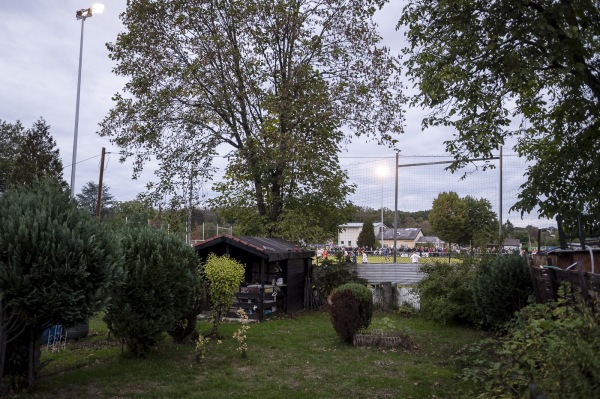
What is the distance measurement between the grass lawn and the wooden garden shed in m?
3.22

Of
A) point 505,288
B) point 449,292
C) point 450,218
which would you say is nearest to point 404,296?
point 449,292

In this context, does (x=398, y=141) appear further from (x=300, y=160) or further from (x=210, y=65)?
(x=210, y=65)

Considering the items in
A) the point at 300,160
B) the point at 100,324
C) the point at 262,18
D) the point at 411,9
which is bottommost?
the point at 100,324

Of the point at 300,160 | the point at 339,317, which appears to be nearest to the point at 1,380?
the point at 339,317

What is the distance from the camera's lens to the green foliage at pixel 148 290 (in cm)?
883

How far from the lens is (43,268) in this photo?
6145 mm

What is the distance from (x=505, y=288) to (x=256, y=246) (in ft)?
23.0

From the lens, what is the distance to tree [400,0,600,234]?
966cm

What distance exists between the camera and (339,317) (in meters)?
11.3

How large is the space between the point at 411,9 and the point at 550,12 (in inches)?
Result: 129

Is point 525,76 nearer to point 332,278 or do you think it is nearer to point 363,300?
point 363,300

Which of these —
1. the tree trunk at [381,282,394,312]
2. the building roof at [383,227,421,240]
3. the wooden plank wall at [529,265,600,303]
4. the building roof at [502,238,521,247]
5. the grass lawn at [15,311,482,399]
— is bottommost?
the grass lawn at [15,311,482,399]

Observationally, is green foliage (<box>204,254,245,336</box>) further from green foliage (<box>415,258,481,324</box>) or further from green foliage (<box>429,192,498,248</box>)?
green foliage (<box>429,192,498,248</box>)

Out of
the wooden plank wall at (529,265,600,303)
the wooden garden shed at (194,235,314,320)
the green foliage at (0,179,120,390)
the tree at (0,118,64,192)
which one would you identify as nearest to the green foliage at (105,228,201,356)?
the green foliage at (0,179,120,390)
